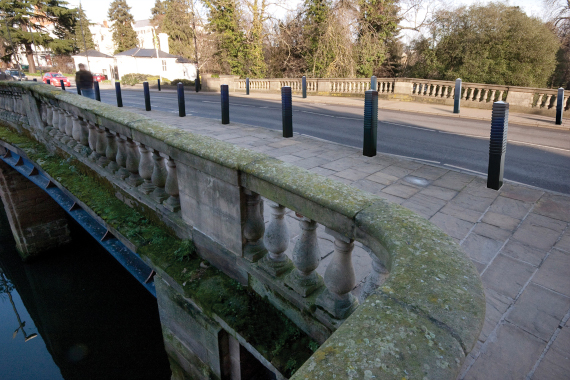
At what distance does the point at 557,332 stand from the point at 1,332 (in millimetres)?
9154

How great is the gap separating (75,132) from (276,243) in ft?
14.4

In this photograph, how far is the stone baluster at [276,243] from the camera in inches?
93.2

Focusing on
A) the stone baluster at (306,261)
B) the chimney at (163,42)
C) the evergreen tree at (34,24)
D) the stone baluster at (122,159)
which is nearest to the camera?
the stone baluster at (306,261)

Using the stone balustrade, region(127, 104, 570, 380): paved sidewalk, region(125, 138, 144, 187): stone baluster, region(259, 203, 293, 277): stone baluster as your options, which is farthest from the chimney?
region(259, 203, 293, 277): stone baluster

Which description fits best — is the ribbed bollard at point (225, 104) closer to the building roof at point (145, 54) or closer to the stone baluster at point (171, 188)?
the stone baluster at point (171, 188)

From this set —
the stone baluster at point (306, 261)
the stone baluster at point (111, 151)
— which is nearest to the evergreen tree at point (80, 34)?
the stone baluster at point (111, 151)

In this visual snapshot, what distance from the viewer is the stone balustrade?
14.9 metres

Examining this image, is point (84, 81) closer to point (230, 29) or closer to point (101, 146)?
point (101, 146)

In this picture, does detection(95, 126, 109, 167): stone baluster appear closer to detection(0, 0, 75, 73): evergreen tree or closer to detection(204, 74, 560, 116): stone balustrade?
detection(204, 74, 560, 116): stone balustrade

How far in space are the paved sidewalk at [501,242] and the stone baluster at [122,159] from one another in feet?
6.91

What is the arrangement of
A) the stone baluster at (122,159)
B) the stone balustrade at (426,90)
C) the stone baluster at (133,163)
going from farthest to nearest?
the stone balustrade at (426,90)
the stone baluster at (122,159)
the stone baluster at (133,163)

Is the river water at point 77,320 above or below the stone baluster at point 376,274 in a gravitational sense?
below

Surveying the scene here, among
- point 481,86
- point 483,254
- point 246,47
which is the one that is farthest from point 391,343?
point 246,47

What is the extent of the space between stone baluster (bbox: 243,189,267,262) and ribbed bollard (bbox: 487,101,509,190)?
14.4ft
